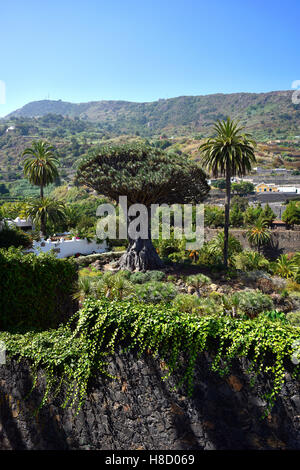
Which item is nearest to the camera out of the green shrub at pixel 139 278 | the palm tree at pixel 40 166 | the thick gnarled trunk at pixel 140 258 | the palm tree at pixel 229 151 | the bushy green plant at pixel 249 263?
the green shrub at pixel 139 278

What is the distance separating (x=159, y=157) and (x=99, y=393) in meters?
14.7

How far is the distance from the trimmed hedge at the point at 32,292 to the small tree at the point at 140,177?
856cm

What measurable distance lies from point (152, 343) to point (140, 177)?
1262 centimetres

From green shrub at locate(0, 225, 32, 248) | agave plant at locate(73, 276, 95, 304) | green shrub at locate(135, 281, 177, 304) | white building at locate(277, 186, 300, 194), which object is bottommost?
green shrub at locate(135, 281, 177, 304)

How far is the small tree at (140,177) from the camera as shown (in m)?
18.1

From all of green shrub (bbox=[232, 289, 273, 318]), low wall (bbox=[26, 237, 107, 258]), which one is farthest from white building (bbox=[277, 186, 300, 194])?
green shrub (bbox=[232, 289, 273, 318])

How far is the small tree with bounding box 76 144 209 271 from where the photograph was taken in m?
18.1

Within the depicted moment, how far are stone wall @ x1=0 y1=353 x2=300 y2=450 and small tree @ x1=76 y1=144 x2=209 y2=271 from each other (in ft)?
41.2

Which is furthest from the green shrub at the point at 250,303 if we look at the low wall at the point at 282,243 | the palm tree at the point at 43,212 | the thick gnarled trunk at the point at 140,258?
the low wall at the point at 282,243

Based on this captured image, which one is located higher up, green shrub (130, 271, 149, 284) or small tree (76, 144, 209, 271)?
small tree (76, 144, 209, 271)

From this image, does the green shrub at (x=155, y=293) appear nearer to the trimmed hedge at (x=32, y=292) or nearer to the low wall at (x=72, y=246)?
the trimmed hedge at (x=32, y=292)

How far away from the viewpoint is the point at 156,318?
6672 mm

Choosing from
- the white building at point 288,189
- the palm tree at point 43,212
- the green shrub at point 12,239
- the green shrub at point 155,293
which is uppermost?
the white building at point 288,189

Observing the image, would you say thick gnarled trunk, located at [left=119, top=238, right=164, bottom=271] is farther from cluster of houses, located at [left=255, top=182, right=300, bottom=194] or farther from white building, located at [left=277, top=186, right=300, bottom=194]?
white building, located at [left=277, top=186, right=300, bottom=194]
